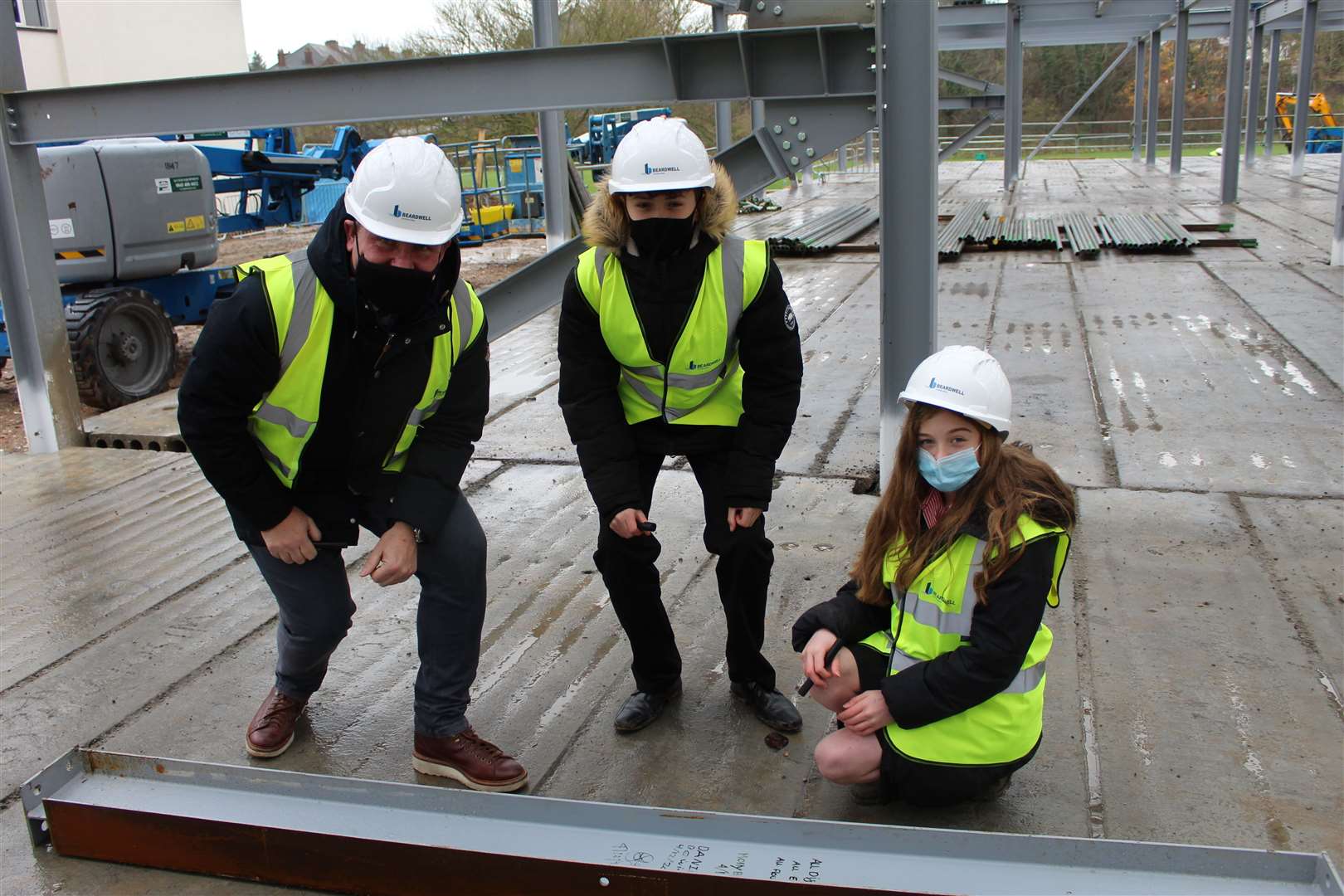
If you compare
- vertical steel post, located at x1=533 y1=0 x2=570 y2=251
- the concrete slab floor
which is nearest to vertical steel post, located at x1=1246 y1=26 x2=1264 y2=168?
vertical steel post, located at x1=533 y1=0 x2=570 y2=251

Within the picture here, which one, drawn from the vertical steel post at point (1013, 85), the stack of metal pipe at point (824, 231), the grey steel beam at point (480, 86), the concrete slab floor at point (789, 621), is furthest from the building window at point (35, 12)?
the concrete slab floor at point (789, 621)

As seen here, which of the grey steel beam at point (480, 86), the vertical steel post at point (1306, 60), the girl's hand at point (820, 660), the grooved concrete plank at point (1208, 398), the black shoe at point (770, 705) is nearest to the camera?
the girl's hand at point (820, 660)

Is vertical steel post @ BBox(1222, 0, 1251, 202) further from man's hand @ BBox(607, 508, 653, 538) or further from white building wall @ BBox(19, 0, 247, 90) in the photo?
white building wall @ BBox(19, 0, 247, 90)

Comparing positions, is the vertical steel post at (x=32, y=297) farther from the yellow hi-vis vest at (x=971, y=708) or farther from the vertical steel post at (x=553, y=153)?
the vertical steel post at (x=553, y=153)

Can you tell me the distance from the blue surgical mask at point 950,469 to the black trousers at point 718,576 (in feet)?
1.90

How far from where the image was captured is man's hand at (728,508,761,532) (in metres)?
3.00

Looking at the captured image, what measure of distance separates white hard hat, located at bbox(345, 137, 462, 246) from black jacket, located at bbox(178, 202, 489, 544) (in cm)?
12

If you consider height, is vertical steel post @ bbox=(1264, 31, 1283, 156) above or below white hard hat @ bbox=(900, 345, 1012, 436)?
above

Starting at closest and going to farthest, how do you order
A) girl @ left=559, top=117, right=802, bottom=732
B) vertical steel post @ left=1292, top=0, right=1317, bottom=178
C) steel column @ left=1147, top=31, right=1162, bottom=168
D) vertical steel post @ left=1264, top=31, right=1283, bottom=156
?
girl @ left=559, top=117, right=802, bottom=732 → vertical steel post @ left=1292, top=0, right=1317, bottom=178 → steel column @ left=1147, top=31, right=1162, bottom=168 → vertical steel post @ left=1264, top=31, right=1283, bottom=156

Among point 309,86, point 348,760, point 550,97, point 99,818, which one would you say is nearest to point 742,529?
point 348,760

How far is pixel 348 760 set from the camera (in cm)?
321

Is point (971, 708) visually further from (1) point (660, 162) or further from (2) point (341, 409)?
(2) point (341, 409)

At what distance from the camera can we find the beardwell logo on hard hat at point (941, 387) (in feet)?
8.30

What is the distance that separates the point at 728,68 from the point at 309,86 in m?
2.17
